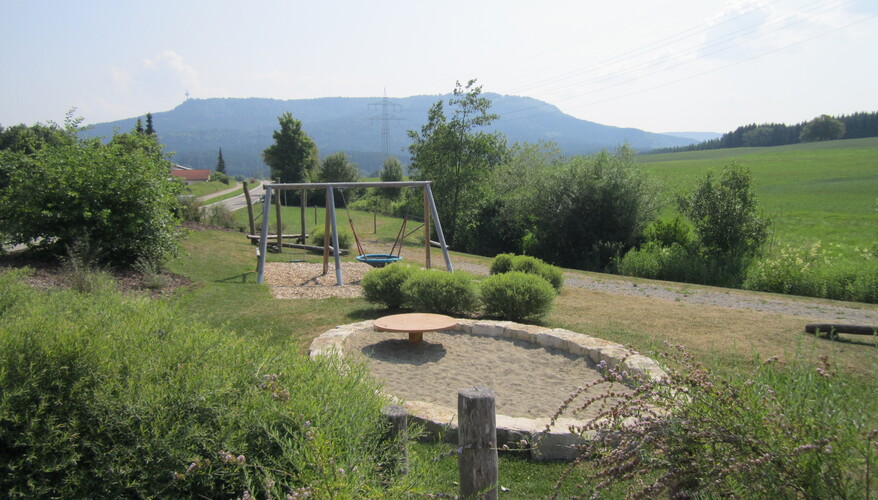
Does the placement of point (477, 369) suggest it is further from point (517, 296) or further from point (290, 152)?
point (290, 152)

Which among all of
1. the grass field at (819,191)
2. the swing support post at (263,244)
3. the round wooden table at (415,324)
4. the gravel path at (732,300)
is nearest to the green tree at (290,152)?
the grass field at (819,191)

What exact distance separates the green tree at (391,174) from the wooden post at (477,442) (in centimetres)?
4504

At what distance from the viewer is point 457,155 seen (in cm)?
2692

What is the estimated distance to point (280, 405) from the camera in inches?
97.7

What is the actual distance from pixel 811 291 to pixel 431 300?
36.3ft

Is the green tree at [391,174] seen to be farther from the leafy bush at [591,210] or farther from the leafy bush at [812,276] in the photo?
the leafy bush at [812,276]

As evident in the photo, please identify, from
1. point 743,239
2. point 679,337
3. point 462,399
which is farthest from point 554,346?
point 743,239

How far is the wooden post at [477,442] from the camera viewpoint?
105 inches

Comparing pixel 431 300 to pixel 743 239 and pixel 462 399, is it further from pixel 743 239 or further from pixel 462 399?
pixel 743 239

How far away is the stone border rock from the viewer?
3939 millimetres

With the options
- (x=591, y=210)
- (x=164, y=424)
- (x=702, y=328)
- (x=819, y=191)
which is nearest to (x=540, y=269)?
(x=702, y=328)

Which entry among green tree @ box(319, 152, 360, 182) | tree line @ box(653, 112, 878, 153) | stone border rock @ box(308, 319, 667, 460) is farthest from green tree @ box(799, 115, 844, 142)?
stone border rock @ box(308, 319, 667, 460)

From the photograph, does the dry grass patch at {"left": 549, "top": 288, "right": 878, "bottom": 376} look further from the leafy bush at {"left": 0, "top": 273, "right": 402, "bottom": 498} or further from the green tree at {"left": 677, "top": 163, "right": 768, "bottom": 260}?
the green tree at {"left": 677, "top": 163, "right": 768, "bottom": 260}

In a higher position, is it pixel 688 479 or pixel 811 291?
pixel 688 479
